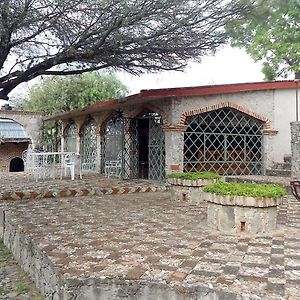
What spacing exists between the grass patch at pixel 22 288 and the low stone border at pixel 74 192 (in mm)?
4001

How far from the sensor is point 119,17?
21.6 ft

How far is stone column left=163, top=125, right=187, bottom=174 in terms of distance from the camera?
1009 centimetres

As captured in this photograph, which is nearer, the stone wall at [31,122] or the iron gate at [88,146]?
the iron gate at [88,146]

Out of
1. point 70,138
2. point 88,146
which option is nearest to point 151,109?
point 88,146

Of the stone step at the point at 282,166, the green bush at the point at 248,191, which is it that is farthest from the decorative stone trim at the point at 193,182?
the stone step at the point at 282,166

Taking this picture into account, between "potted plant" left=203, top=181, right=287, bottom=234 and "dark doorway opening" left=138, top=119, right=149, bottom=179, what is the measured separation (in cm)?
751

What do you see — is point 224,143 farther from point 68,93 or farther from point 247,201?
point 68,93

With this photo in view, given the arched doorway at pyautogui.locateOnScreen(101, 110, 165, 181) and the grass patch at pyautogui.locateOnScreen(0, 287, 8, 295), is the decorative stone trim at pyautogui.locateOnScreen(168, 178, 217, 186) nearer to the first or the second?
the arched doorway at pyautogui.locateOnScreen(101, 110, 165, 181)

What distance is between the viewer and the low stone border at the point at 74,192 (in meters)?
8.26

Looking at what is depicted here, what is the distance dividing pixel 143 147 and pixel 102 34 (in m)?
5.95

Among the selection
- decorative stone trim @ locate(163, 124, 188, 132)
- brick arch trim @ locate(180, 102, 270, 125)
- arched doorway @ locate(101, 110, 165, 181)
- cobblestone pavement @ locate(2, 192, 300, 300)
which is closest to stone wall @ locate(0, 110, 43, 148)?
arched doorway @ locate(101, 110, 165, 181)

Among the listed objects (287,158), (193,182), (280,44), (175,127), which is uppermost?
(280,44)

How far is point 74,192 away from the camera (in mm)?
8812

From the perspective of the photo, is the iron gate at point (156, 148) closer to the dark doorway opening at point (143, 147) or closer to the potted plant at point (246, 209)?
the dark doorway opening at point (143, 147)
